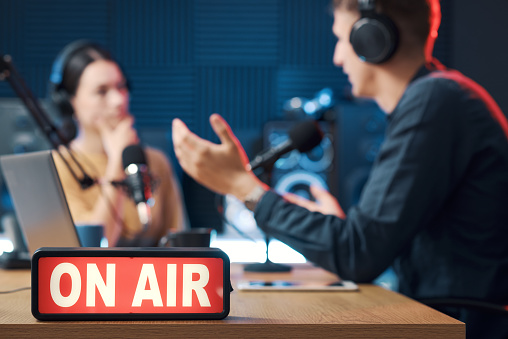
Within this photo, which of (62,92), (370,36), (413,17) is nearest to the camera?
(370,36)

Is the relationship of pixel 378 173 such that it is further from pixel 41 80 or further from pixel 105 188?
pixel 41 80

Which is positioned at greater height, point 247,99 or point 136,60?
point 136,60

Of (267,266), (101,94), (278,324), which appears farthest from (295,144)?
(101,94)

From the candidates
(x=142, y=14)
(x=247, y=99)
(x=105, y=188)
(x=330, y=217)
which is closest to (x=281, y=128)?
(x=247, y=99)

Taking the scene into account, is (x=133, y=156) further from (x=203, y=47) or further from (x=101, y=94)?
(x=203, y=47)

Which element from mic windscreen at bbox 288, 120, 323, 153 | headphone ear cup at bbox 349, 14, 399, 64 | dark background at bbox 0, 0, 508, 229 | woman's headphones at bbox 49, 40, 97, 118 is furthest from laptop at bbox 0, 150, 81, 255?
dark background at bbox 0, 0, 508, 229

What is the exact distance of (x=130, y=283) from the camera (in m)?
0.70

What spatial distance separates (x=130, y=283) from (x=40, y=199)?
1.41 feet

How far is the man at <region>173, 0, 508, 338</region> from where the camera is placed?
1.19 metres

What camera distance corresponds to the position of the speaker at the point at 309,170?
364 cm

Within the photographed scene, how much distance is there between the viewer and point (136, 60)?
4.56m

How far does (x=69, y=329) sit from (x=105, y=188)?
1.80 metres

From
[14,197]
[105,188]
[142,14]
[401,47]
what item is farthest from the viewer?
[142,14]

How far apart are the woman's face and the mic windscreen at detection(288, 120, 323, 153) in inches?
52.9
